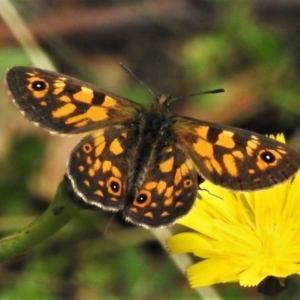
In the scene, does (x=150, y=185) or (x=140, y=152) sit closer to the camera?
(x=150, y=185)

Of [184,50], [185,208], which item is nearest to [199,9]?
[184,50]

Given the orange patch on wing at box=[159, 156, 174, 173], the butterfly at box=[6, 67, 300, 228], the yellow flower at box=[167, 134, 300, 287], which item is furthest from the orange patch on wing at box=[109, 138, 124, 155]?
the yellow flower at box=[167, 134, 300, 287]

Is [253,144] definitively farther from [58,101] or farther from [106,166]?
[58,101]

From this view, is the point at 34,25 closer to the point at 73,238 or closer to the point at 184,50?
the point at 184,50

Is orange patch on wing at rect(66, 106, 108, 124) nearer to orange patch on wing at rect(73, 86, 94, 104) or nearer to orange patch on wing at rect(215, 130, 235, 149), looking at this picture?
orange patch on wing at rect(73, 86, 94, 104)

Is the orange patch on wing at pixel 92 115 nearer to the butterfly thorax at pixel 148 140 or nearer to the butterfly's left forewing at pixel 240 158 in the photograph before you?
the butterfly thorax at pixel 148 140

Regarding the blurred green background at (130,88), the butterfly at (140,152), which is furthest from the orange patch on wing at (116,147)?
the blurred green background at (130,88)

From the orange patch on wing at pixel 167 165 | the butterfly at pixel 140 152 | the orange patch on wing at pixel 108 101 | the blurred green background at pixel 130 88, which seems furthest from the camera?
the blurred green background at pixel 130 88

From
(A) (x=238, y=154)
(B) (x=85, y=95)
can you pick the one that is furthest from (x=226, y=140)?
(B) (x=85, y=95)
